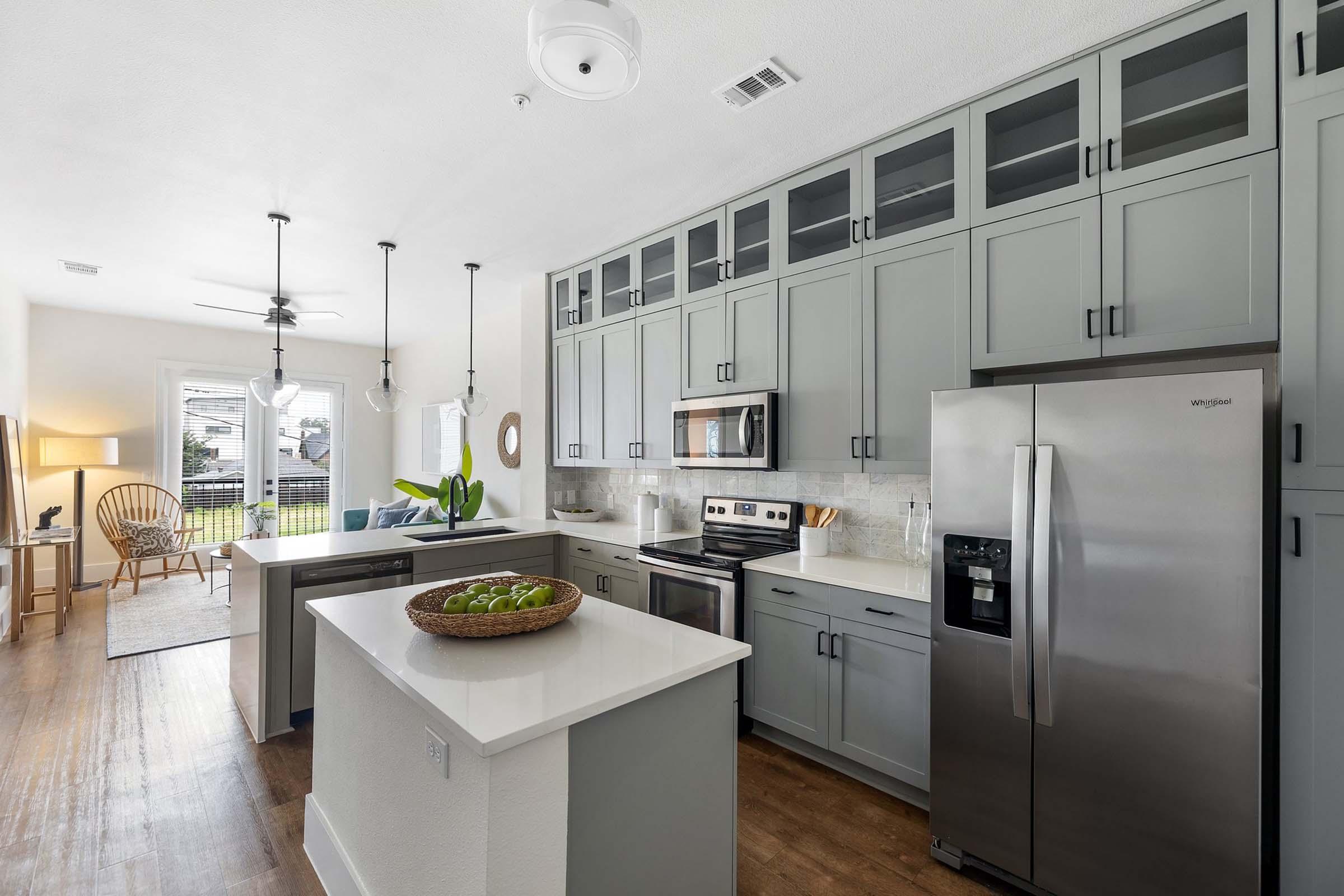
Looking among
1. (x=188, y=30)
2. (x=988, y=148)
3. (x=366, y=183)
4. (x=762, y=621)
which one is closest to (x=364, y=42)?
(x=188, y=30)

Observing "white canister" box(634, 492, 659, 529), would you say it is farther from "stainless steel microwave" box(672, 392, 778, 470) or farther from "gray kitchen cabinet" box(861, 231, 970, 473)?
"gray kitchen cabinet" box(861, 231, 970, 473)

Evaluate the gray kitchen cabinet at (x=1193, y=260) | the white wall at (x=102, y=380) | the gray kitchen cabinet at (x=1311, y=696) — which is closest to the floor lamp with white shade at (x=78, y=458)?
the white wall at (x=102, y=380)

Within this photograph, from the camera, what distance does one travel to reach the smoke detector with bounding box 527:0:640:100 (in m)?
1.33

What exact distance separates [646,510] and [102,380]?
5697 millimetres

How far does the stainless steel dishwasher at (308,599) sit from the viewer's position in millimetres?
3014

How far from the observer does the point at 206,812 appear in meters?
2.33

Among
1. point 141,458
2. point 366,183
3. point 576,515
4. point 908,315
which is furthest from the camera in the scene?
point 141,458

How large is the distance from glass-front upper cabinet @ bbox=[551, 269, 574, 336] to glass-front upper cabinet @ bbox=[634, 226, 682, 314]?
0.74 meters

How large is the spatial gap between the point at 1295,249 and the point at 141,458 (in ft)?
26.9

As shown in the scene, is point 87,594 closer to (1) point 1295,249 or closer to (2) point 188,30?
(2) point 188,30

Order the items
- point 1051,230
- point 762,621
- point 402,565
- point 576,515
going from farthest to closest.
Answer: point 576,515 → point 402,565 → point 762,621 → point 1051,230

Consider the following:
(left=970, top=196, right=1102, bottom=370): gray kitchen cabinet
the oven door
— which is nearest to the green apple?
the oven door

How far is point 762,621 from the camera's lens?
281 centimetres

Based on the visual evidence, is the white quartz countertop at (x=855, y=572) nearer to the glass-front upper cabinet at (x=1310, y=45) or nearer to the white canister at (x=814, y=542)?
the white canister at (x=814, y=542)
